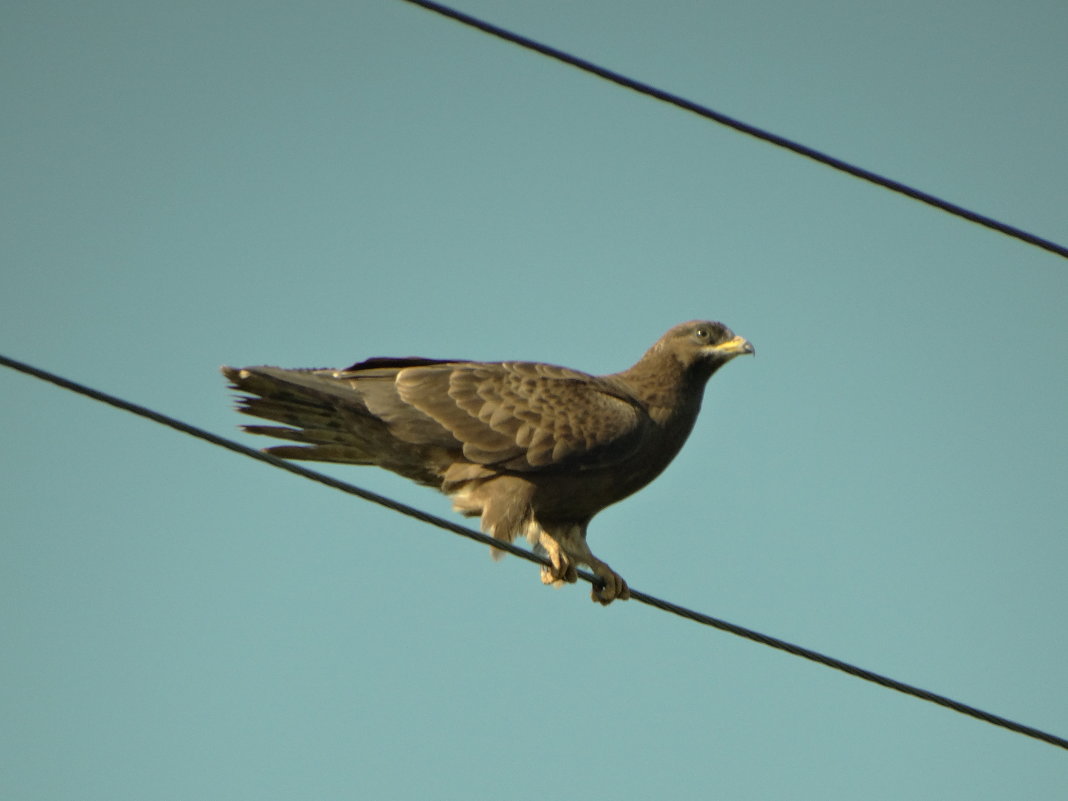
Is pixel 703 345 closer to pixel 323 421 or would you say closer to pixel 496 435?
pixel 496 435

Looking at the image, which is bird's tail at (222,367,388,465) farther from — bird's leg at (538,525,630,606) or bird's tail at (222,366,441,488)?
bird's leg at (538,525,630,606)

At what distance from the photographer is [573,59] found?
5.65 metres

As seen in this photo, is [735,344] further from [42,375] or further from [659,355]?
[42,375]

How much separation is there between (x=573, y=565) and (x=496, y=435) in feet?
2.70

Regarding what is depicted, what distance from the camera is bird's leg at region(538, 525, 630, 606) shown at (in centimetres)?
816

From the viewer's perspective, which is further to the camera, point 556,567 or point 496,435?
point 496,435

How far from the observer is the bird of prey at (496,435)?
327 inches

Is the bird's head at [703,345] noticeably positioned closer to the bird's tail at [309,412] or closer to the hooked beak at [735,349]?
the hooked beak at [735,349]

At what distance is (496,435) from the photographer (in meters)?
8.49

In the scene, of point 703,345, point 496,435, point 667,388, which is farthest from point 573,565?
point 703,345

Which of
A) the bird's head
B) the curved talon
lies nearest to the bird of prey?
the curved talon

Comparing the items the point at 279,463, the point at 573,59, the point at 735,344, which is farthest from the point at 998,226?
the point at 735,344

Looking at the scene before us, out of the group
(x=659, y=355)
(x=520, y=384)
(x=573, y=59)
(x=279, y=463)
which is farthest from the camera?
(x=659, y=355)

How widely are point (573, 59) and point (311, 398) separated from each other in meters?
3.16
